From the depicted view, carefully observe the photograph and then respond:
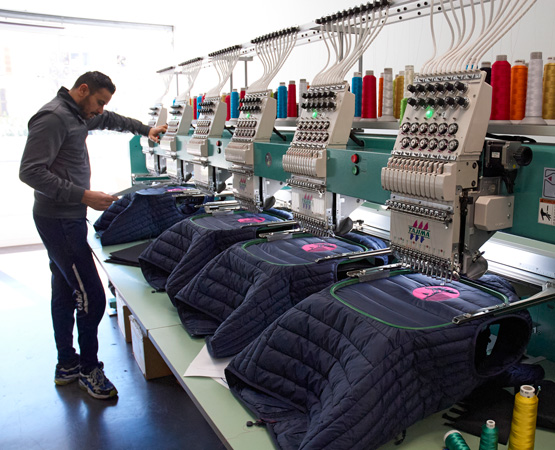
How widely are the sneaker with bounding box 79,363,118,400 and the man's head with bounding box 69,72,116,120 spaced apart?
169cm

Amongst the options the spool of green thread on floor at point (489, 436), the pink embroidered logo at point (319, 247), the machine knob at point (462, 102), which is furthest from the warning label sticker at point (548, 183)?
the pink embroidered logo at point (319, 247)

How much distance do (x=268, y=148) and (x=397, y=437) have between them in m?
1.75

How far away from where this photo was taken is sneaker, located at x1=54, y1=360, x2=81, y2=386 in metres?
3.74

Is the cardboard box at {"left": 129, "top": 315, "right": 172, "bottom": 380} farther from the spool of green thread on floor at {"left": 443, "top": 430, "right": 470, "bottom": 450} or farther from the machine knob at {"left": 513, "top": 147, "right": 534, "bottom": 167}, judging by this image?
the machine knob at {"left": 513, "top": 147, "right": 534, "bottom": 167}

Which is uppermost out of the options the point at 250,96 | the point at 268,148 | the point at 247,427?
the point at 250,96

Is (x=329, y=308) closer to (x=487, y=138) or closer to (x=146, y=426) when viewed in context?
(x=487, y=138)

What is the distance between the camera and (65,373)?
3736 millimetres

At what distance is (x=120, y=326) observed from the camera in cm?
A: 467

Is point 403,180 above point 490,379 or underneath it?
above

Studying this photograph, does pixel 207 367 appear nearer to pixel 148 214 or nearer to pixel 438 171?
pixel 438 171

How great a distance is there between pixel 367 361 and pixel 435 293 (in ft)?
1.83

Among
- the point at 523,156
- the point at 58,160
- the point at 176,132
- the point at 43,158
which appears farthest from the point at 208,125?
the point at 523,156

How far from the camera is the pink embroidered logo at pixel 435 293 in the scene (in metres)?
1.94

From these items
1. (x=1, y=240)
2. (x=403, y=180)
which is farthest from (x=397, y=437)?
(x=1, y=240)
